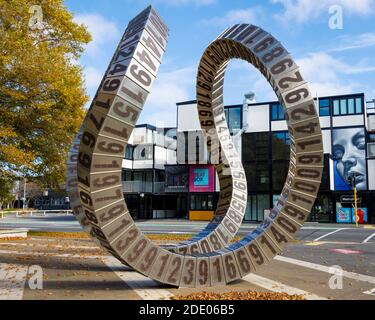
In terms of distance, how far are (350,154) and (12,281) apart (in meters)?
38.8

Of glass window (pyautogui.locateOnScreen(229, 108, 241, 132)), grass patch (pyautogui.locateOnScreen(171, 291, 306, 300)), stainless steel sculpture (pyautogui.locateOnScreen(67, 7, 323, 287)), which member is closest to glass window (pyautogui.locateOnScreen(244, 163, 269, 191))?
glass window (pyautogui.locateOnScreen(229, 108, 241, 132))

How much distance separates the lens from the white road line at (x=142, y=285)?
862cm

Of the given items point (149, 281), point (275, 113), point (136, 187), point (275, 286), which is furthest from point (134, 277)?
point (136, 187)

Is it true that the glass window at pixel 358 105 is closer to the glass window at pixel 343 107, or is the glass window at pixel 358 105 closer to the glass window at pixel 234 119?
the glass window at pixel 343 107

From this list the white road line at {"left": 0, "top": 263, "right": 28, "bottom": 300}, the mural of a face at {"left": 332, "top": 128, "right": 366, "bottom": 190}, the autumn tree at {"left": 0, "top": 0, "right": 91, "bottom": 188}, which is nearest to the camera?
the white road line at {"left": 0, "top": 263, "right": 28, "bottom": 300}

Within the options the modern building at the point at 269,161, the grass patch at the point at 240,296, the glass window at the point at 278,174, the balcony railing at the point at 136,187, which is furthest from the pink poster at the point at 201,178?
the grass patch at the point at 240,296

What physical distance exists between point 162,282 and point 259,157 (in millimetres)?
36058

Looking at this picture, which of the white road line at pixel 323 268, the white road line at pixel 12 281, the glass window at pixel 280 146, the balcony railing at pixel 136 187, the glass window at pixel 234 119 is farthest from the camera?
the balcony railing at pixel 136 187

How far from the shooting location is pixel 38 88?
19875mm

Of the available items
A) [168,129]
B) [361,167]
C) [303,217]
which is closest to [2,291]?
[303,217]

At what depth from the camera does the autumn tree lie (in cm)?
1933

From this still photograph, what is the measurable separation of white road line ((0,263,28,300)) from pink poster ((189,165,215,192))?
34.0 metres

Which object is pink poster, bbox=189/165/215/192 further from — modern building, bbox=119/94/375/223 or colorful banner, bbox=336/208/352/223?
colorful banner, bbox=336/208/352/223
